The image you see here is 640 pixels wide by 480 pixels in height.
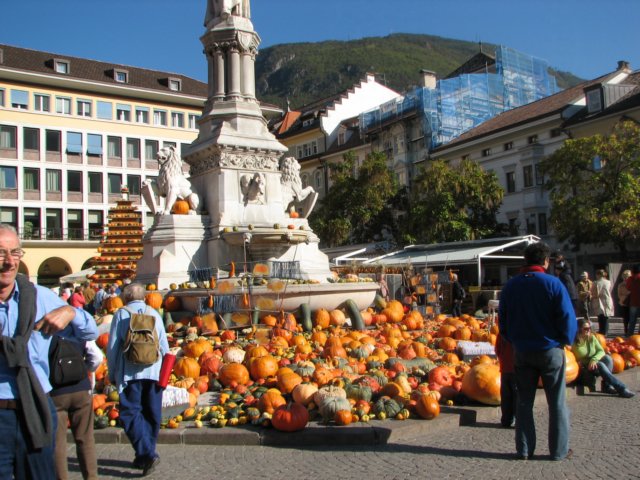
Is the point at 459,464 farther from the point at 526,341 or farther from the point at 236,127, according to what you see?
the point at 236,127

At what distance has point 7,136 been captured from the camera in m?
52.9

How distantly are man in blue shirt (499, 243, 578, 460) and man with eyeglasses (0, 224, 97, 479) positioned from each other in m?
3.95

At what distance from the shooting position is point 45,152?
54.5m

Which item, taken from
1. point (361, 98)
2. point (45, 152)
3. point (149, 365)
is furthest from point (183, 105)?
point (149, 365)

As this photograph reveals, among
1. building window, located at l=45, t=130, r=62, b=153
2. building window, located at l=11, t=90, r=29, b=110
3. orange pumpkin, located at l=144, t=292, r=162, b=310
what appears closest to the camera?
orange pumpkin, located at l=144, t=292, r=162, b=310

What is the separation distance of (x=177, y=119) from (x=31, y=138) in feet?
39.9

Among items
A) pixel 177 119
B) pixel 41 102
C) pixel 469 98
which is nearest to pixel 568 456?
pixel 469 98

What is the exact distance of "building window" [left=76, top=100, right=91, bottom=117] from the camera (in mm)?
55719

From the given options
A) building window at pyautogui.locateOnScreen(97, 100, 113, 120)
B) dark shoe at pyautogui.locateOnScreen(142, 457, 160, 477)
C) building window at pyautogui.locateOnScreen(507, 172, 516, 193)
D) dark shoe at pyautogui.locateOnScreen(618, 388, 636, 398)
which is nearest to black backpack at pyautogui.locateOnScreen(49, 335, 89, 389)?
dark shoe at pyautogui.locateOnScreen(142, 457, 160, 477)

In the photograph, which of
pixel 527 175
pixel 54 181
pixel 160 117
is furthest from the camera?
pixel 160 117

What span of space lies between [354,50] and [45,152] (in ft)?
396

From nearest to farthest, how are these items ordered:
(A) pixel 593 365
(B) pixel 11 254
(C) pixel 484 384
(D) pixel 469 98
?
(B) pixel 11 254
(C) pixel 484 384
(A) pixel 593 365
(D) pixel 469 98

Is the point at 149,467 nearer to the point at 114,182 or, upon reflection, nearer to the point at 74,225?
the point at 74,225

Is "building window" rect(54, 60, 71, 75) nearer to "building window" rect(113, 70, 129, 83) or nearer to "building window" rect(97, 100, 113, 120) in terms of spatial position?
"building window" rect(97, 100, 113, 120)
